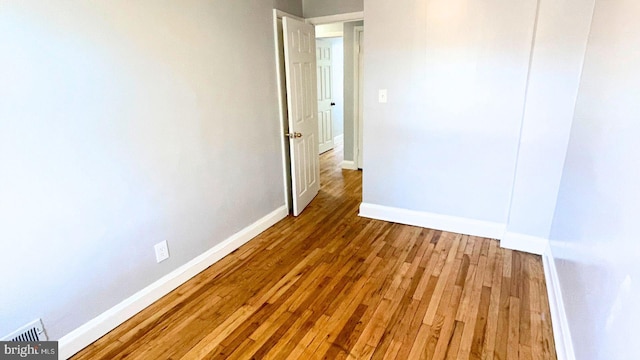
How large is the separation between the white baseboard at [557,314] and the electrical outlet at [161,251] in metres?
2.34

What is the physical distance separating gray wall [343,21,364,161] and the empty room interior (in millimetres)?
1531

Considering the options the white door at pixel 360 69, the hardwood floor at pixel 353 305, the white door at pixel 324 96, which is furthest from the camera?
the white door at pixel 324 96

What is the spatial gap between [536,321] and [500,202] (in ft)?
3.79

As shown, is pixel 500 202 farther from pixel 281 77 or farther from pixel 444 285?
pixel 281 77

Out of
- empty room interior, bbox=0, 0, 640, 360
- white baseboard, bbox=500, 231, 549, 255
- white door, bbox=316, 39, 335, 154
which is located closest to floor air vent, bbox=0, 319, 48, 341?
empty room interior, bbox=0, 0, 640, 360

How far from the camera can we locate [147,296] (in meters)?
2.19


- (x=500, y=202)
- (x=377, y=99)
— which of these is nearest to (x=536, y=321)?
(x=500, y=202)

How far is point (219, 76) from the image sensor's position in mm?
2566

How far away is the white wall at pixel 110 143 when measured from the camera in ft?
5.07

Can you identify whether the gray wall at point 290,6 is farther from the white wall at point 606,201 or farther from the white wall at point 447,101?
the white wall at point 606,201

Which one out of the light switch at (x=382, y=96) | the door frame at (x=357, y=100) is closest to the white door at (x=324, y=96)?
the door frame at (x=357, y=100)

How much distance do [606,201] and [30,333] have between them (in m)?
2.68

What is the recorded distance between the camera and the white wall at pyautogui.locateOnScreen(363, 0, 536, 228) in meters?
2.64

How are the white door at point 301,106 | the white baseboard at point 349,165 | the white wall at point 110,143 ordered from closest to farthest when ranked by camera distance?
the white wall at point 110,143
the white door at point 301,106
the white baseboard at point 349,165
